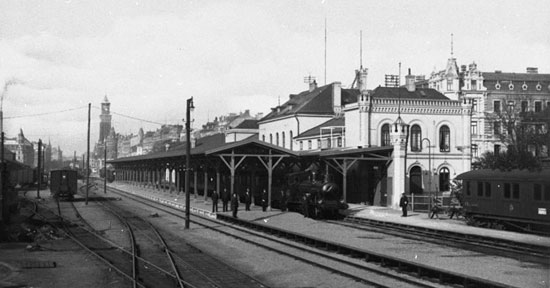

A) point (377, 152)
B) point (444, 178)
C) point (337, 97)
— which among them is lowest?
point (444, 178)

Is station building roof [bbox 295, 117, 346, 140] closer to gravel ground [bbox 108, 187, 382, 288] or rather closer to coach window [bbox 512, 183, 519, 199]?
coach window [bbox 512, 183, 519, 199]

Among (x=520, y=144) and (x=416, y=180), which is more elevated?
Answer: (x=520, y=144)

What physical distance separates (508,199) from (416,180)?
18053mm

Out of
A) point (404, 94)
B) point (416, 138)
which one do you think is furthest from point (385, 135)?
point (404, 94)

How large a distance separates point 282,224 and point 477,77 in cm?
4722

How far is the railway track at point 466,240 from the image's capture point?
19.1 meters

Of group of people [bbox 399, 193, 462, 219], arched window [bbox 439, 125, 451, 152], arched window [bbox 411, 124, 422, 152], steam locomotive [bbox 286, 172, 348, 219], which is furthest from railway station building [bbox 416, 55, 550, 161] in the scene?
steam locomotive [bbox 286, 172, 348, 219]

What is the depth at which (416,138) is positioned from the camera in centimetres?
4434

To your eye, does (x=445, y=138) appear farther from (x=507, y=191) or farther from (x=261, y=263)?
(x=261, y=263)

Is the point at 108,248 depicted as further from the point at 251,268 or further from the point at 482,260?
the point at 482,260

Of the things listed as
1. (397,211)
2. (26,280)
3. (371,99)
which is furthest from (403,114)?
(26,280)

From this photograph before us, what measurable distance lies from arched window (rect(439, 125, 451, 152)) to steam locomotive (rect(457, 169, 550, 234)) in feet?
53.8

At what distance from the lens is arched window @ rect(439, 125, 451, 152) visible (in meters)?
45.0

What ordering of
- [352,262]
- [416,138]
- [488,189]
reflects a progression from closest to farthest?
[352,262]
[488,189]
[416,138]
